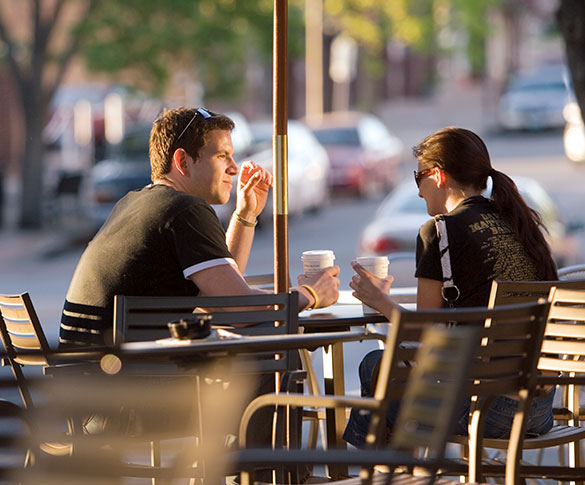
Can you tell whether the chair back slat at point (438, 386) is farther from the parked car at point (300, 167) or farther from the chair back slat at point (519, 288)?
the parked car at point (300, 167)

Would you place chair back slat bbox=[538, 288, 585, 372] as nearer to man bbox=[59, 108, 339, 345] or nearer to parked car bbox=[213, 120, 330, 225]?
man bbox=[59, 108, 339, 345]

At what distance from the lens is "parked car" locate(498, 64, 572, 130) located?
143 ft

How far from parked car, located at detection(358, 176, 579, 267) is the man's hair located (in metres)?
6.92

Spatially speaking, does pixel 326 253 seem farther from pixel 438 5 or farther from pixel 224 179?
pixel 438 5

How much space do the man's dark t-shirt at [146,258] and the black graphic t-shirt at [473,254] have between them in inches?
29.0

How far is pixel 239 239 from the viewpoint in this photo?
535 centimetres

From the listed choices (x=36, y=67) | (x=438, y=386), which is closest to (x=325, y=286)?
(x=438, y=386)

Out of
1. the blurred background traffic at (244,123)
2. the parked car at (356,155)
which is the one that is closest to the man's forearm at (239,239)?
the blurred background traffic at (244,123)

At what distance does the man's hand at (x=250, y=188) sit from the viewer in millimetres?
5281

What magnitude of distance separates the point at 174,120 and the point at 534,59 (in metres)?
70.3

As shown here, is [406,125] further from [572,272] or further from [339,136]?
[572,272]

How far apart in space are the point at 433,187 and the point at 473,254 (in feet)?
1.29

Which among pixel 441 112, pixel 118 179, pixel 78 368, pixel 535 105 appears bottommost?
pixel 78 368

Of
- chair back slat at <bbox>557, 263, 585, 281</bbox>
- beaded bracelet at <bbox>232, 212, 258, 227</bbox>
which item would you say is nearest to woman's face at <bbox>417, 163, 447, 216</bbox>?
beaded bracelet at <bbox>232, 212, 258, 227</bbox>
